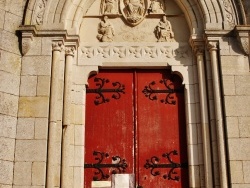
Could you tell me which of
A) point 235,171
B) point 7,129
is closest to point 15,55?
point 7,129

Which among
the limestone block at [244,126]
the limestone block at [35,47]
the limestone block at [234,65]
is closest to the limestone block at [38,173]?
the limestone block at [35,47]

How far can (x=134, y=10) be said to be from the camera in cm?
857

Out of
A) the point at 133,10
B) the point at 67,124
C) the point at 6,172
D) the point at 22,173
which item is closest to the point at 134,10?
the point at 133,10

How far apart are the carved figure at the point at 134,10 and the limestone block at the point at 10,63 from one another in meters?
2.15

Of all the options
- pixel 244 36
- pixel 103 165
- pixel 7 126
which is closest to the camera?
pixel 7 126

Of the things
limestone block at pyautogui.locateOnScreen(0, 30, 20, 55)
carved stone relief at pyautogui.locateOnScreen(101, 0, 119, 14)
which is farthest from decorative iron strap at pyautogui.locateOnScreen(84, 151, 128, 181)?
carved stone relief at pyautogui.locateOnScreen(101, 0, 119, 14)

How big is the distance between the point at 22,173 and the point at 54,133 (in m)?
0.76

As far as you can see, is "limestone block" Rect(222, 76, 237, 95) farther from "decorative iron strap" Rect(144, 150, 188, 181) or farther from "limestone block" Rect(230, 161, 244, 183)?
"decorative iron strap" Rect(144, 150, 188, 181)

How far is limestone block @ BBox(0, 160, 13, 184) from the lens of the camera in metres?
6.96

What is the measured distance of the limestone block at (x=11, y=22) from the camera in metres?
7.82

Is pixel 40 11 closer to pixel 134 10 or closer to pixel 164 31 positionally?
pixel 134 10

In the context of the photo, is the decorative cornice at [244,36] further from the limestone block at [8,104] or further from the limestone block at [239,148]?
the limestone block at [8,104]

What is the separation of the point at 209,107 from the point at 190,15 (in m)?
1.72

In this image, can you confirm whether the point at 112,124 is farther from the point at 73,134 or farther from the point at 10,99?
the point at 10,99
